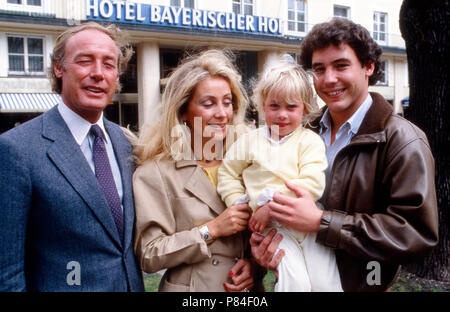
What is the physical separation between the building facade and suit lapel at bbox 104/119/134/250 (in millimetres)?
9403

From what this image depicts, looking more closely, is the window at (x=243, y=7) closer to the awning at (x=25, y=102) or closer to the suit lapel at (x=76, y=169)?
the awning at (x=25, y=102)

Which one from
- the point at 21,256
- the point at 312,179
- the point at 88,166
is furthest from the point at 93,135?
the point at 312,179

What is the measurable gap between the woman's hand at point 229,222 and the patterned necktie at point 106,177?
522mm

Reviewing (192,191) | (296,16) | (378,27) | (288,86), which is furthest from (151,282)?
(378,27)

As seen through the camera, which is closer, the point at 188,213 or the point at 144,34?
the point at 188,213

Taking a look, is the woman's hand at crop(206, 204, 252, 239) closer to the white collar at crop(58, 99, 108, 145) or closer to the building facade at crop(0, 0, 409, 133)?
the white collar at crop(58, 99, 108, 145)

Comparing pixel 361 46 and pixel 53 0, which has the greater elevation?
pixel 53 0

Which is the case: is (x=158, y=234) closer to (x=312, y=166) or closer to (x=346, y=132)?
(x=312, y=166)

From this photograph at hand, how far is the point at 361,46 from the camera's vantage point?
7.57 ft

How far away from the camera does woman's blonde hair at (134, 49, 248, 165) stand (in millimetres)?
2432

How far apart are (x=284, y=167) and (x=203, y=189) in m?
0.52

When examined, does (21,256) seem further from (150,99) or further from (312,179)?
(150,99)

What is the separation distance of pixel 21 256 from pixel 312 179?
5.23 ft

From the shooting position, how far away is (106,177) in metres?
2.13
